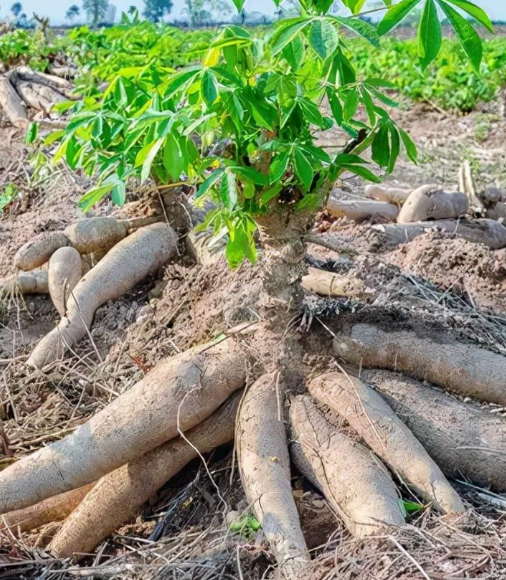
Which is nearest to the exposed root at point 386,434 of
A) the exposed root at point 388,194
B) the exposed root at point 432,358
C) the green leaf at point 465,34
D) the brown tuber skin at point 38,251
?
the exposed root at point 432,358

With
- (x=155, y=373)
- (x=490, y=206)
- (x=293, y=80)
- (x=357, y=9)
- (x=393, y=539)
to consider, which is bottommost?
(x=490, y=206)

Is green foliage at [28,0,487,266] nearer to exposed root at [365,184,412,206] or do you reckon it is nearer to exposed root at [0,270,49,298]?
exposed root at [0,270,49,298]

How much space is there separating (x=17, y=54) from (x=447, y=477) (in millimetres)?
7896

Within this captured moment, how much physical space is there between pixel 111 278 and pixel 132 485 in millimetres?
1415

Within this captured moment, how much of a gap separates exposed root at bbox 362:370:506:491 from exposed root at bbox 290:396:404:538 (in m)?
0.21

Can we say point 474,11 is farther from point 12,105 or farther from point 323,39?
point 12,105

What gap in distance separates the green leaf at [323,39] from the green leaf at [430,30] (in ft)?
0.52

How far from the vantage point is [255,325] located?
2494 mm

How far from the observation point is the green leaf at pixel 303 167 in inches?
70.1

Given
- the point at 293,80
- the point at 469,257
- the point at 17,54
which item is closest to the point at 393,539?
the point at 293,80

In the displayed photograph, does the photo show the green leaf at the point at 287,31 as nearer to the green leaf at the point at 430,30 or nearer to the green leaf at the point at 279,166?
the green leaf at the point at 430,30

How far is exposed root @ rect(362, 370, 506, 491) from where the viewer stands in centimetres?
220

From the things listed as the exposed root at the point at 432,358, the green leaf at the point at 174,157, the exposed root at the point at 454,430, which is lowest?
the exposed root at the point at 454,430

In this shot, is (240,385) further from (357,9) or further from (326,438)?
(357,9)
